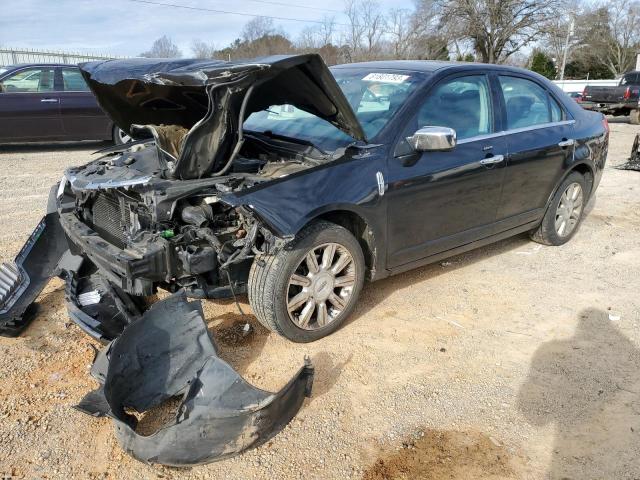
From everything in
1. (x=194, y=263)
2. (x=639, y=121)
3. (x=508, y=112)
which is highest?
(x=508, y=112)

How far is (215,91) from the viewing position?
3.01 meters

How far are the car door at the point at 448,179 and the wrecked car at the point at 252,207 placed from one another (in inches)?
0.5

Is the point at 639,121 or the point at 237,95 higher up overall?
the point at 237,95

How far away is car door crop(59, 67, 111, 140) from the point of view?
9.79 metres

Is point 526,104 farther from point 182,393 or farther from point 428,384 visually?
point 182,393

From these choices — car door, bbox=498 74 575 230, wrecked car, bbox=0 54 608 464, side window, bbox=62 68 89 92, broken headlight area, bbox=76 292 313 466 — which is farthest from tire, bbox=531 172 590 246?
side window, bbox=62 68 89 92

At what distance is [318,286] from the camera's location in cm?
341

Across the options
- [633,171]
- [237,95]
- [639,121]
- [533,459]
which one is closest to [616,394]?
[533,459]

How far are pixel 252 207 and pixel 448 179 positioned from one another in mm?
1667

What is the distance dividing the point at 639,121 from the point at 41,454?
20647 mm

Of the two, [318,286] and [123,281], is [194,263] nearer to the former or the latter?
[123,281]

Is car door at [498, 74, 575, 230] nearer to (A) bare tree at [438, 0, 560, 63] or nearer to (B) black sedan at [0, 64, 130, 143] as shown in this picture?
(B) black sedan at [0, 64, 130, 143]

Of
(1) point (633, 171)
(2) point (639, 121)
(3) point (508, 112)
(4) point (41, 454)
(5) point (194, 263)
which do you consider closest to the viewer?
(4) point (41, 454)

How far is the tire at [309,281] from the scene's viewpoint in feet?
10.4
